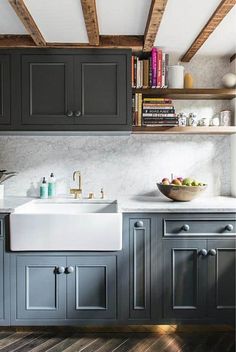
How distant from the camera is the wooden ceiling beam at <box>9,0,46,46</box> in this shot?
2273 millimetres

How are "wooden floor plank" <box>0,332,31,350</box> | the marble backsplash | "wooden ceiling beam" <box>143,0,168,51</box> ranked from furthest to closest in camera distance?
the marble backsplash, "wooden floor plank" <box>0,332,31,350</box>, "wooden ceiling beam" <box>143,0,168,51</box>

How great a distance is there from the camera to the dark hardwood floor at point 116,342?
2.43 metres

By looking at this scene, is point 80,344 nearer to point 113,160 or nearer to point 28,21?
point 113,160

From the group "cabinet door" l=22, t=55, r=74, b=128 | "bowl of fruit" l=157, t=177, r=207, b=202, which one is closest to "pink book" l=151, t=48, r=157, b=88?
"cabinet door" l=22, t=55, r=74, b=128

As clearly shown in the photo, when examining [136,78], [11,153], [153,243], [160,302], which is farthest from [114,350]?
[136,78]

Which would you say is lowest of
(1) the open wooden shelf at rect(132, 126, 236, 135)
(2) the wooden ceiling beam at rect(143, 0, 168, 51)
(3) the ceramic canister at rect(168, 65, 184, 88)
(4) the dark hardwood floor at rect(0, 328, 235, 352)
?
(4) the dark hardwood floor at rect(0, 328, 235, 352)

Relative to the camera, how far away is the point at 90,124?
2.90 meters

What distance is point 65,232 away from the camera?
2.54 meters

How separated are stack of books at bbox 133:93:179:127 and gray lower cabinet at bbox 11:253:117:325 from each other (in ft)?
3.74

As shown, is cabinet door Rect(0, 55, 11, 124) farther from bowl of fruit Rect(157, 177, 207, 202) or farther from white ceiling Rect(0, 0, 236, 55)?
bowl of fruit Rect(157, 177, 207, 202)

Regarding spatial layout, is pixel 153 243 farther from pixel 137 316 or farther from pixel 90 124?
pixel 90 124

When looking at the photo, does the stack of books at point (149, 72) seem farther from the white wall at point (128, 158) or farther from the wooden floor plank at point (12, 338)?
the wooden floor plank at point (12, 338)

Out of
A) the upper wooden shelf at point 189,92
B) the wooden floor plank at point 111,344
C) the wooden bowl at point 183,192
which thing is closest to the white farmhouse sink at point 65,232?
the wooden bowl at point 183,192

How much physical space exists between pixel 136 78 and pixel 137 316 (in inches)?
72.3
